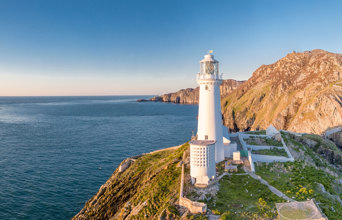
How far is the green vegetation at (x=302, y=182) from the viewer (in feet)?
72.6

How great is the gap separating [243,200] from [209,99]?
13318 millimetres

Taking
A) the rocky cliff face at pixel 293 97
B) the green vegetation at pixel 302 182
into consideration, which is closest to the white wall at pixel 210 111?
the green vegetation at pixel 302 182

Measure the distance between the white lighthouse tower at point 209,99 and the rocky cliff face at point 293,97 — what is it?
2383 inches

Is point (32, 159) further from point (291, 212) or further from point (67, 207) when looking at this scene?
point (291, 212)

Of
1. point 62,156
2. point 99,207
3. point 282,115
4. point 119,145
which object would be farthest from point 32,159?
point 282,115

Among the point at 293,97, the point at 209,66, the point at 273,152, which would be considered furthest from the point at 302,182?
the point at 293,97

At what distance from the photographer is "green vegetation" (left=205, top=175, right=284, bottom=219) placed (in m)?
20.0

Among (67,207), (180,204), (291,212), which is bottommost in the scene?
(67,207)

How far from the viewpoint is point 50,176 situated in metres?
48.2

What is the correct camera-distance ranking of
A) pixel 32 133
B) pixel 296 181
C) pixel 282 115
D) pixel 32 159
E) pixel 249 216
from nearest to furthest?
pixel 249 216
pixel 296 181
pixel 32 159
pixel 32 133
pixel 282 115

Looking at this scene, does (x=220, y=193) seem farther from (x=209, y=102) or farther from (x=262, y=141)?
(x=262, y=141)

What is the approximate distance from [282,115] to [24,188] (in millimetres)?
92239

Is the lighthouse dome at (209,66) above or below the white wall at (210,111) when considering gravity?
above

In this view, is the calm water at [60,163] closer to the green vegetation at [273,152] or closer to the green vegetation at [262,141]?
the green vegetation at [262,141]
